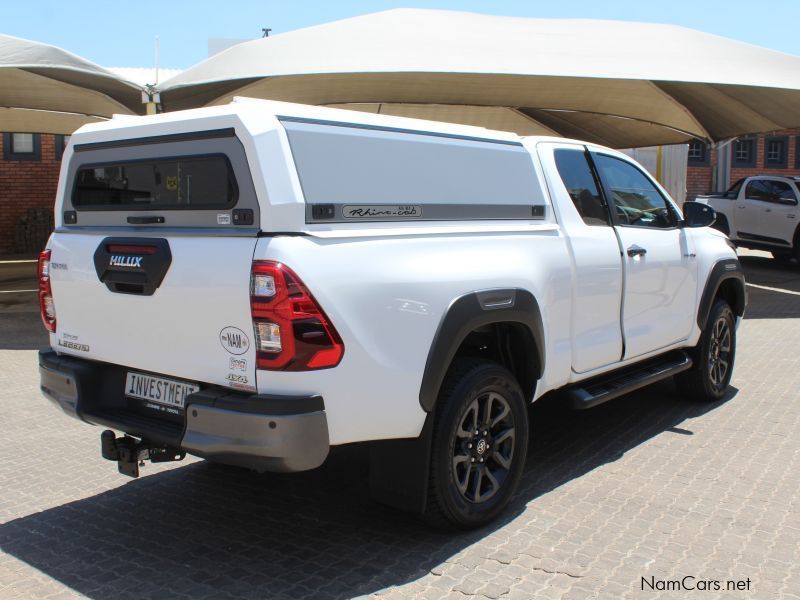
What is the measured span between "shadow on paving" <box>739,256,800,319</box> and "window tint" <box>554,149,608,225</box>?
7.37 meters

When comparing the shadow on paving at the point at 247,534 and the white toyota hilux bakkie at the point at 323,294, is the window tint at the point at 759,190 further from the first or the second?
the white toyota hilux bakkie at the point at 323,294

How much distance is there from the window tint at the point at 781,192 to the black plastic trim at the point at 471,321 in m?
15.1

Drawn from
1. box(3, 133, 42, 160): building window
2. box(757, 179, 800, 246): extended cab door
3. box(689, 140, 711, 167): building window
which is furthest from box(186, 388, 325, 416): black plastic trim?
box(689, 140, 711, 167): building window

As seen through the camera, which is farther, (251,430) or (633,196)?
(633,196)

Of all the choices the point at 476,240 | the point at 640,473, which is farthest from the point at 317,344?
the point at 640,473

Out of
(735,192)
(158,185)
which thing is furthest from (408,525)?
(735,192)

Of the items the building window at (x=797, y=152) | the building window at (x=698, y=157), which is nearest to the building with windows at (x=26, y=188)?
the building window at (x=698, y=157)

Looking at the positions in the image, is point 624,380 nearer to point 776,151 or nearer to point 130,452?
point 130,452

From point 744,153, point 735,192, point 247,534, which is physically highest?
point 744,153

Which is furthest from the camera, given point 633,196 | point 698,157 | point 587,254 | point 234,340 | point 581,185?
point 698,157

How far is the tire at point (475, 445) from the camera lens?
3809mm

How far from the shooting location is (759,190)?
1817cm

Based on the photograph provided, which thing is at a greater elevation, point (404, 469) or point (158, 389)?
point (158, 389)

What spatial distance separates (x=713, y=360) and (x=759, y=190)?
13.1 meters
